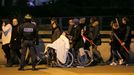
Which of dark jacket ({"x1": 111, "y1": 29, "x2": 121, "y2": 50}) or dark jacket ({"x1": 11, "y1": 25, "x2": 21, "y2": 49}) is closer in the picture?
dark jacket ({"x1": 11, "y1": 25, "x2": 21, "y2": 49})

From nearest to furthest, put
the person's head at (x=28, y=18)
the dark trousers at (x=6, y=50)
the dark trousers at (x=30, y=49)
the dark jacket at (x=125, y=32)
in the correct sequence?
the person's head at (x=28, y=18) → the dark trousers at (x=30, y=49) → the dark trousers at (x=6, y=50) → the dark jacket at (x=125, y=32)

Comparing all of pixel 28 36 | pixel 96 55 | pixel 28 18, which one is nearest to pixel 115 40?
pixel 96 55

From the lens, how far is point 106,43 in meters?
19.5

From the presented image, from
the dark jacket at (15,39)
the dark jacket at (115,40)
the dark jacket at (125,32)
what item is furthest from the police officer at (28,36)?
the dark jacket at (125,32)

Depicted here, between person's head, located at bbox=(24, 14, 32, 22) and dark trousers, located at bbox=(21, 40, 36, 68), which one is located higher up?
person's head, located at bbox=(24, 14, 32, 22)

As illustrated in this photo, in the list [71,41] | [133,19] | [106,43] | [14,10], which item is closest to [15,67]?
[71,41]

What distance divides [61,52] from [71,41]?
671mm

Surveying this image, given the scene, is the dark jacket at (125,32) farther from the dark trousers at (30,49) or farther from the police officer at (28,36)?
the dark trousers at (30,49)

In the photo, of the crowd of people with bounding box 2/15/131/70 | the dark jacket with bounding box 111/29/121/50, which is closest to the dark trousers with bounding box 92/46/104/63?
the crowd of people with bounding box 2/15/131/70

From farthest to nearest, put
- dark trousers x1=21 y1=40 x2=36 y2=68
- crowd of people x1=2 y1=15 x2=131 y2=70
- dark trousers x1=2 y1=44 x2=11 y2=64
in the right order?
dark trousers x1=2 y1=44 x2=11 y2=64 → crowd of people x1=2 y1=15 x2=131 y2=70 → dark trousers x1=21 y1=40 x2=36 y2=68

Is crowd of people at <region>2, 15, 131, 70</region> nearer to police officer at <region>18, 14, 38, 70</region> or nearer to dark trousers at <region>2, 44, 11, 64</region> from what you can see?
dark trousers at <region>2, 44, 11, 64</region>

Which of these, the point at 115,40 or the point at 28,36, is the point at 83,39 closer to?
the point at 115,40

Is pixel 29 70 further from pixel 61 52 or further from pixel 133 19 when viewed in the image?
pixel 133 19

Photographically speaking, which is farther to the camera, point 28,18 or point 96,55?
point 96,55
